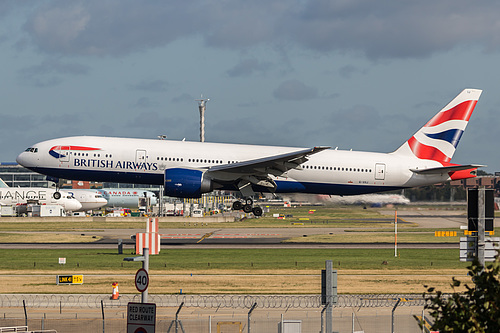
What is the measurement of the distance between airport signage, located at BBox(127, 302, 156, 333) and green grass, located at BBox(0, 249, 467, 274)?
2314 cm

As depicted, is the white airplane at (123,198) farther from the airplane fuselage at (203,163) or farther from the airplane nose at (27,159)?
the airplane fuselage at (203,163)

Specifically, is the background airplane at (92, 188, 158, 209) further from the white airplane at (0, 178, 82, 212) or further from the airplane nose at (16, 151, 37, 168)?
the airplane nose at (16, 151, 37, 168)

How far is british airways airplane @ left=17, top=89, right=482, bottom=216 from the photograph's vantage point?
48.2 metres

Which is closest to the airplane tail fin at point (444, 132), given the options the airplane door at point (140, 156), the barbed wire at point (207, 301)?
the airplane door at point (140, 156)

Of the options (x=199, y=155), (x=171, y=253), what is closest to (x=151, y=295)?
(x=171, y=253)

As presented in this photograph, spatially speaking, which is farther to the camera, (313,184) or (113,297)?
(313,184)

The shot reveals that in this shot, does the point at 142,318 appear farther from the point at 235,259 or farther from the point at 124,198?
the point at 124,198

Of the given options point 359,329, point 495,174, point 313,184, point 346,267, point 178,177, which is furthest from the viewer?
point 495,174

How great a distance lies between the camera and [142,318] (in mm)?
14609

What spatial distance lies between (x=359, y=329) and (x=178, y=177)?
88.6 ft

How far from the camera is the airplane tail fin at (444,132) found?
53312 mm

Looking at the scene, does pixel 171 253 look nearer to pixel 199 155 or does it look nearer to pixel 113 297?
pixel 199 155

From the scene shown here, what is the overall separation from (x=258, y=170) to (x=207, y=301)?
22.4 m

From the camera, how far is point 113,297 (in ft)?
94.1
